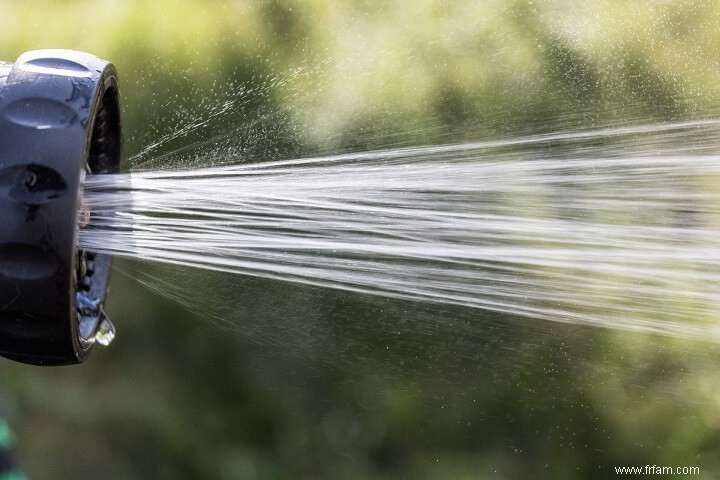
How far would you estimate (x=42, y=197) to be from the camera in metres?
0.61

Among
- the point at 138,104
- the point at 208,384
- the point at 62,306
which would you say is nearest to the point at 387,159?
the point at 138,104

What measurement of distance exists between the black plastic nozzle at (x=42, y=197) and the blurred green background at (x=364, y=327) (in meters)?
1.05

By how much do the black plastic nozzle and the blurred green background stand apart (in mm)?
1051

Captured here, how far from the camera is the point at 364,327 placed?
186 centimetres

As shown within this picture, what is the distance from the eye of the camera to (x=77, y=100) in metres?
0.65

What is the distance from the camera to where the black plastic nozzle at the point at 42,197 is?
613mm

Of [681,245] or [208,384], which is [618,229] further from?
[208,384]

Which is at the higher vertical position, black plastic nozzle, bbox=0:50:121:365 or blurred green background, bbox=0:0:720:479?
black plastic nozzle, bbox=0:50:121:365

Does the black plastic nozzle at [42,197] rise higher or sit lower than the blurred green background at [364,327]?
higher

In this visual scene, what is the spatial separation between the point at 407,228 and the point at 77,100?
61 cm

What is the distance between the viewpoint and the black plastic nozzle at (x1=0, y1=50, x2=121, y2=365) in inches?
24.1

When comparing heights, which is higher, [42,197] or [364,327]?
[42,197]

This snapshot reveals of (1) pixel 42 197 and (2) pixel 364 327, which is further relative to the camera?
(2) pixel 364 327

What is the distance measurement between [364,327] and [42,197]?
4.26ft
